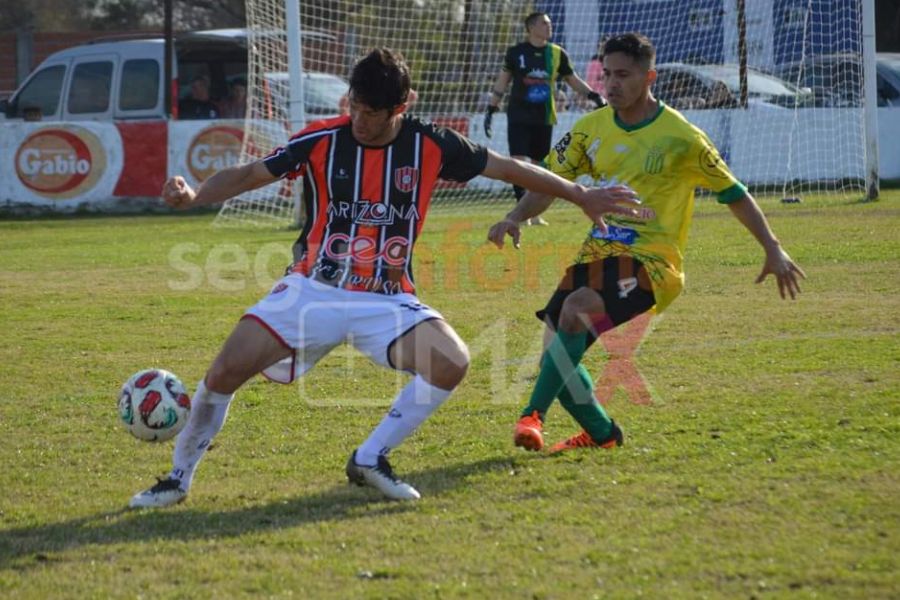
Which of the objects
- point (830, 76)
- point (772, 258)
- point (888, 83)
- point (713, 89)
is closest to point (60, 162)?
point (713, 89)

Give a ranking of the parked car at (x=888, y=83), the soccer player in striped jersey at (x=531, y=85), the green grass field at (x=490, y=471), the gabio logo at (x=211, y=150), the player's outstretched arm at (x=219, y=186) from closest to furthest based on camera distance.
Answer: the green grass field at (x=490, y=471) < the player's outstretched arm at (x=219, y=186) < the soccer player in striped jersey at (x=531, y=85) < the gabio logo at (x=211, y=150) < the parked car at (x=888, y=83)

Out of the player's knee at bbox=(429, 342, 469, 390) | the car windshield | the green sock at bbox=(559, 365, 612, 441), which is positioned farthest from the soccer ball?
the car windshield

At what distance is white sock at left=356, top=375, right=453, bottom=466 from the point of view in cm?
491

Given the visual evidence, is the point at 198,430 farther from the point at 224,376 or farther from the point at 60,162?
the point at 60,162

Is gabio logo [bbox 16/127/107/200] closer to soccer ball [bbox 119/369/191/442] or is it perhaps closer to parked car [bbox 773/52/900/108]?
parked car [bbox 773/52/900/108]

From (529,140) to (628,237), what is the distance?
362 inches

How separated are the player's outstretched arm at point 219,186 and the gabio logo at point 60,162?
14.8 m

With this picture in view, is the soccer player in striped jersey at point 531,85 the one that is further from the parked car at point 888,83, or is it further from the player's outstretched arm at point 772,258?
the parked car at point 888,83

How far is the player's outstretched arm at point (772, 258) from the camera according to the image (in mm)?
5398

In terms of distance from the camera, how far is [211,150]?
19406 mm

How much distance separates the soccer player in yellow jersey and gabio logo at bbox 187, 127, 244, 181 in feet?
46.8

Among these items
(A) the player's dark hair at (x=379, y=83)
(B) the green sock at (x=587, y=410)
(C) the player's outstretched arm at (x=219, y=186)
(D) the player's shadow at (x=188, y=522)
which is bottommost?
(D) the player's shadow at (x=188, y=522)

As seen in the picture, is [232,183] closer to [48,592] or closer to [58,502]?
[58,502]

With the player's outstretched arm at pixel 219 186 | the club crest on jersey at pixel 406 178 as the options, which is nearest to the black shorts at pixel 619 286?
the club crest on jersey at pixel 406 178
